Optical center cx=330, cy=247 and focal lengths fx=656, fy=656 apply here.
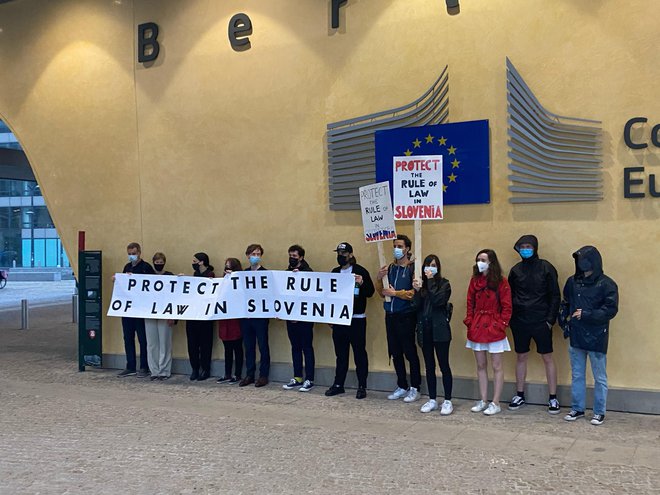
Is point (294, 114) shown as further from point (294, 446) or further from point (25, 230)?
point (25, 230)

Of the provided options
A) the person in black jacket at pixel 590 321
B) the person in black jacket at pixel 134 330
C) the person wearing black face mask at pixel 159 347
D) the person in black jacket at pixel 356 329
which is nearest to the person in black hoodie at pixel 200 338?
the person wearing black face mask at pixel 159 347

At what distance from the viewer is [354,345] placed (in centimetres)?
845

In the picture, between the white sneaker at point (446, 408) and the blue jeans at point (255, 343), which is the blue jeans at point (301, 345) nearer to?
the blue jeans at point (255, 343)

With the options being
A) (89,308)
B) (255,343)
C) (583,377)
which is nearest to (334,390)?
(255,343)

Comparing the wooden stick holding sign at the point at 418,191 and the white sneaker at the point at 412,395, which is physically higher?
the wooden stick holding sign at the point at 418,191

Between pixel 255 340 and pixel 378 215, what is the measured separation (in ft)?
8.67

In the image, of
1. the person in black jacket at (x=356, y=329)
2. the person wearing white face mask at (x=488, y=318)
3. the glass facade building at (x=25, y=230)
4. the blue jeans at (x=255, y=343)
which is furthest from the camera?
the glass facade building at (x=25, y=230)

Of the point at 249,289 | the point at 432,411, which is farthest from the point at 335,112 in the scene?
the point at 432,411

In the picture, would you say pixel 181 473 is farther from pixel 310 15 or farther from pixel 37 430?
pixel 310 15

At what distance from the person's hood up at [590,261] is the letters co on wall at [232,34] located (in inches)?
176

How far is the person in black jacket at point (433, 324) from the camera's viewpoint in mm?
7574

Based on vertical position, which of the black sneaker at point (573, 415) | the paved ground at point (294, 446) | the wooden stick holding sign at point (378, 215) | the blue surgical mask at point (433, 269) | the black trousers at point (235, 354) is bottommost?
the paved ground at point (294, 446)

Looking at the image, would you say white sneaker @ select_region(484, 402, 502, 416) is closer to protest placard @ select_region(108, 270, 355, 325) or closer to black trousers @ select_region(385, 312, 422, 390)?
black trousers @ select_region(385, 312, 422, 390)

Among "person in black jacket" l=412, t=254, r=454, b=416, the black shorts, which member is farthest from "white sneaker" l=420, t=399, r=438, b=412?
the black shorts
